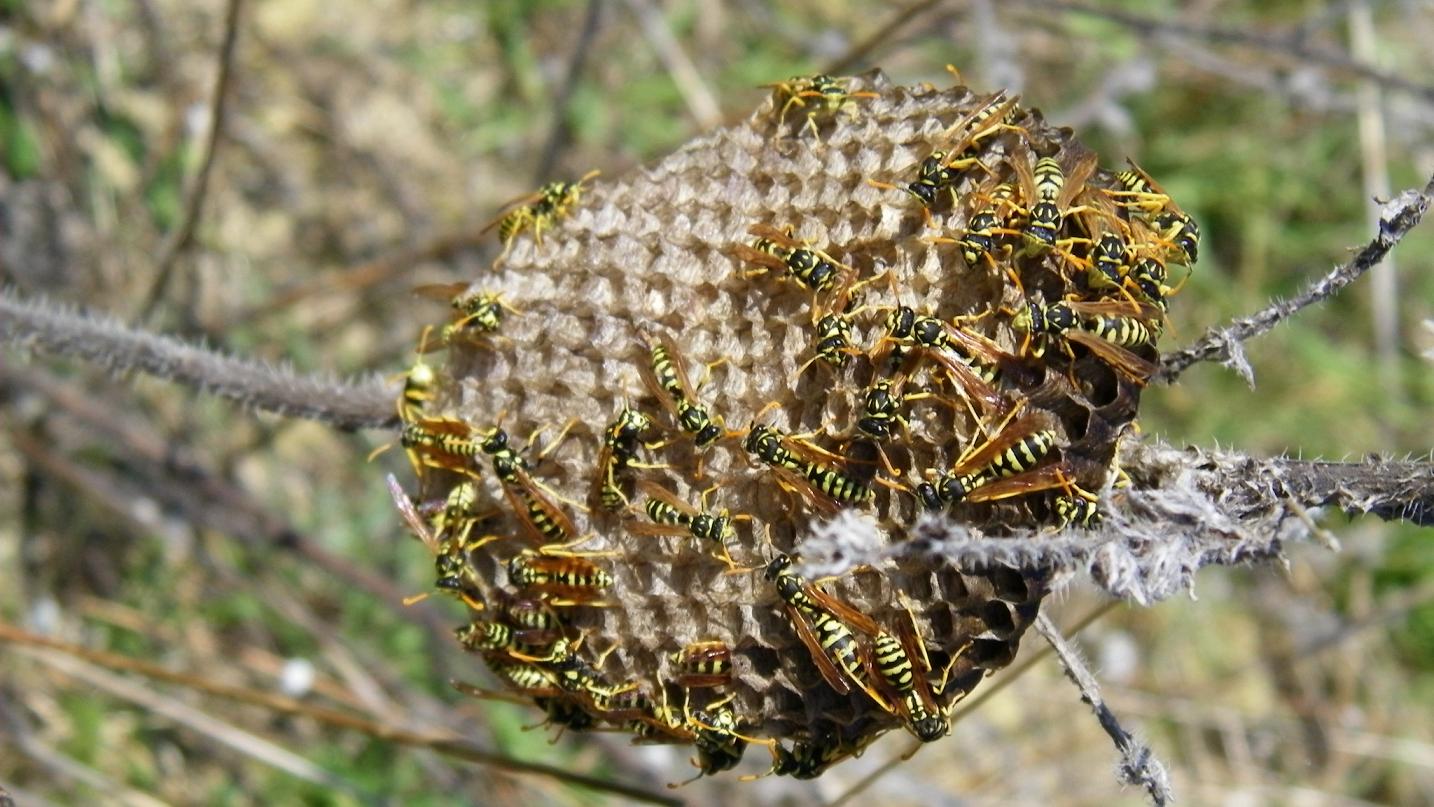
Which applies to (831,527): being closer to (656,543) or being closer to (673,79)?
(656,543)

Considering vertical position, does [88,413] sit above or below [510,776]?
above

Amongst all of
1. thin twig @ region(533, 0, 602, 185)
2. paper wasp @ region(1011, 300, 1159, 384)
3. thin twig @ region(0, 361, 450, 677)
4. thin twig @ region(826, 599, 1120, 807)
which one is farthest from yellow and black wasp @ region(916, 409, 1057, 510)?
thin twig @ region(533, 0, 602, 185)

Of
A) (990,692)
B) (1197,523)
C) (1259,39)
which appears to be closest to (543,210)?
(1197,523)

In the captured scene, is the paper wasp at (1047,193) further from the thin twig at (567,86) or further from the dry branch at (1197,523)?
the thin twig at (567,86)

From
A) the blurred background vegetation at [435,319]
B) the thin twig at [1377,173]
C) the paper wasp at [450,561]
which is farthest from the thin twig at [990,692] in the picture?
the thin twig at [1377,173]

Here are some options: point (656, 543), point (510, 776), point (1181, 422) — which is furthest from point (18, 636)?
point (1181, 422)
